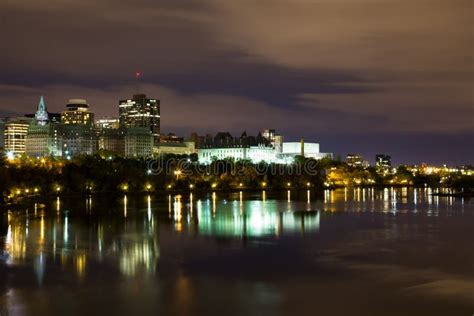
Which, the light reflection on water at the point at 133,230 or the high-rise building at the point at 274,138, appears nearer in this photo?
the light reflection on water at the point at 133,230

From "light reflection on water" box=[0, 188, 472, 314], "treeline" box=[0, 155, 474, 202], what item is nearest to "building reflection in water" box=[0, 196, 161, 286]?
"light reflection on water" box=[0, 188, 472, 314]

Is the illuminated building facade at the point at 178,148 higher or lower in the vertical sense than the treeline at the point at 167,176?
higher

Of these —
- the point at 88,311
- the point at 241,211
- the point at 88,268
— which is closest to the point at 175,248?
the point at 88,268

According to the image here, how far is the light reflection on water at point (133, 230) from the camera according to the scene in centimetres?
2023

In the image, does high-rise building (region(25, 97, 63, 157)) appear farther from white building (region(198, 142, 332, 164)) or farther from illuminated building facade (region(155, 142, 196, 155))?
white building (region(198, 142, 332, 164))

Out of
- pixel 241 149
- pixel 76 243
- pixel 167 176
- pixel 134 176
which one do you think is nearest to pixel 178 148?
pixel 241 149

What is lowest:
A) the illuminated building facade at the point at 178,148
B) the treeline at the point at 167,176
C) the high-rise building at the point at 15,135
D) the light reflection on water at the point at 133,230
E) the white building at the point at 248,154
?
the light reflection on water at the point at 133,230

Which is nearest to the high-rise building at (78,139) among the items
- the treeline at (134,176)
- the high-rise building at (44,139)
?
the high-rise building at (44,139)

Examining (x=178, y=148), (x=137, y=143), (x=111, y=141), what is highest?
(x=111, y=141)

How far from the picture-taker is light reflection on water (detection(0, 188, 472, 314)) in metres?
20.2

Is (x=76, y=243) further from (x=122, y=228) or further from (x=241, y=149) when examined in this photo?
(x=241, y=149)

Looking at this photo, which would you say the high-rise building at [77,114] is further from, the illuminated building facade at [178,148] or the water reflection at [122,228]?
the water reflection at [122,228]

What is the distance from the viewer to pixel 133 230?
29.3 m

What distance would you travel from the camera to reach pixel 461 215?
3825 cm
